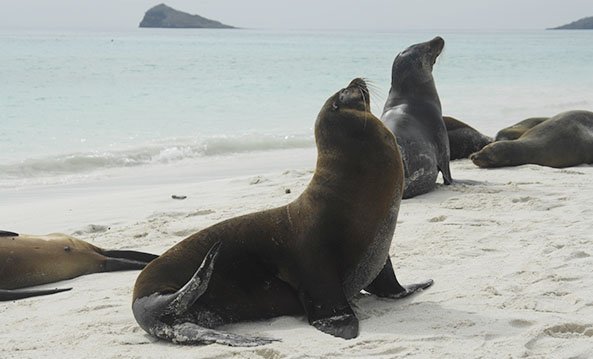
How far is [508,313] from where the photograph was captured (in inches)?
143

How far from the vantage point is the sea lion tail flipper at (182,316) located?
11.6 ft

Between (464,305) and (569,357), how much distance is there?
0.81m

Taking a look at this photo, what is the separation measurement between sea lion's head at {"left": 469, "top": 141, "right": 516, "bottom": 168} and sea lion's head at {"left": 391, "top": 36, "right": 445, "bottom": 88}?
1.02 m

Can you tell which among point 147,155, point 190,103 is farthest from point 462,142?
point 190,103

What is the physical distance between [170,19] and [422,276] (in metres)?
149

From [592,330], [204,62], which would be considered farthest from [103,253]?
[204,62]

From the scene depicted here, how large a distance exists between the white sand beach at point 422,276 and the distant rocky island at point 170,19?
14475cm

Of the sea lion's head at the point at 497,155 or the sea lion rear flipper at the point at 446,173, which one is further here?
the sea lion's head at the point at 497,155

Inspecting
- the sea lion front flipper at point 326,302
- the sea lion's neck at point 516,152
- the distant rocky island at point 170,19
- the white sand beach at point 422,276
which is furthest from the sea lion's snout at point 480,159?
the distant rocky island at point 170,19

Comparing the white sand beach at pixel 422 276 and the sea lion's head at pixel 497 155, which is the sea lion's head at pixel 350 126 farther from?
the sea lion's head at pixel 497 155

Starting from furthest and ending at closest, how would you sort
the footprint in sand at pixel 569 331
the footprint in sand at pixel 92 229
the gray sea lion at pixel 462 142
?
the gray sea lion at pixel 462 142
the footprint in sand at pixel 92 229
the footprint in sand at pixel 569 331

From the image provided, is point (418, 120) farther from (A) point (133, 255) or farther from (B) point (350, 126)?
(B) point (350, 126)

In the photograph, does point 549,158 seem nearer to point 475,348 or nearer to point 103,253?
point 103,253

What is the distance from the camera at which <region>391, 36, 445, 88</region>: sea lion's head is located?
794 cm
